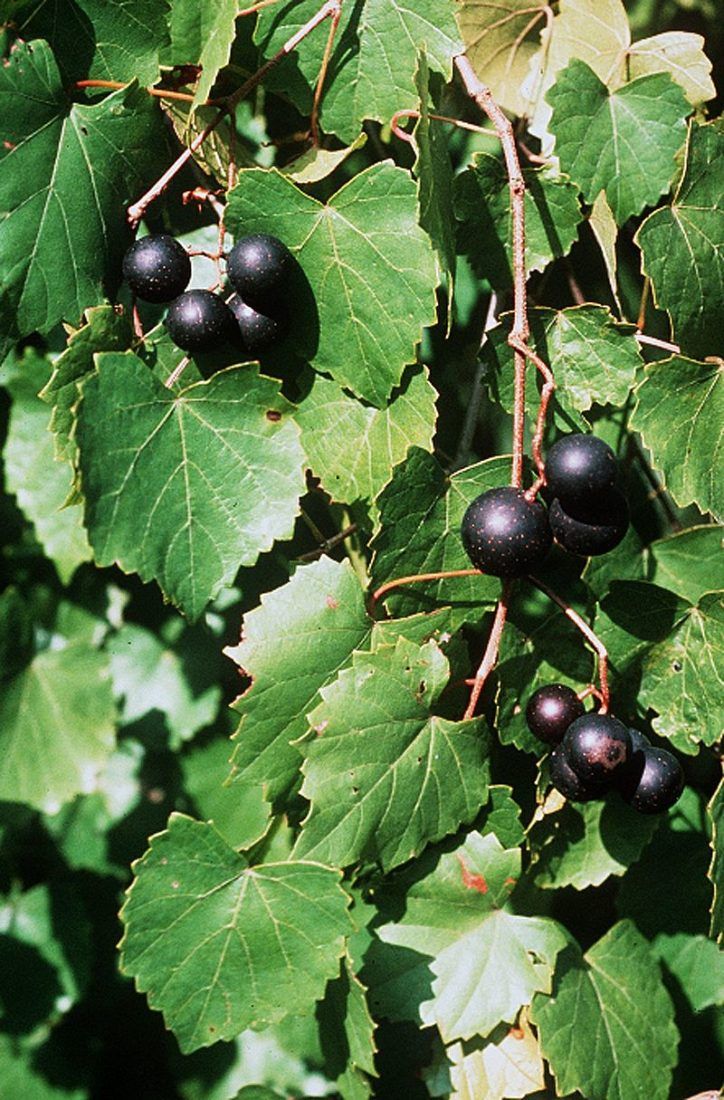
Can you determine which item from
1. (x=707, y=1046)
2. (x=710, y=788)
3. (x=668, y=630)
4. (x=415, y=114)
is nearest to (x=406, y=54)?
(x=415, y=114)

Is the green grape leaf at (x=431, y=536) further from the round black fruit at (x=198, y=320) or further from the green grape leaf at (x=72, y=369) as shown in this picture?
the green grape leaf at (x=72, y=369)

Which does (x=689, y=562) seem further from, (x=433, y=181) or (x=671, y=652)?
(x=433, y=181)

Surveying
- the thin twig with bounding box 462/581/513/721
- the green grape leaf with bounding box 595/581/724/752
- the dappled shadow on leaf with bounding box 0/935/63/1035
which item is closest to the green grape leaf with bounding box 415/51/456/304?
the thin twig with bounding box 462/581/513/721

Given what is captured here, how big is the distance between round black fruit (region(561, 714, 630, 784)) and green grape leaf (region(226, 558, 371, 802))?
0.96ft

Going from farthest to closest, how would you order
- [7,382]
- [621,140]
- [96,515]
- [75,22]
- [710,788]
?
[7,382], [710,788], [621,140], [75,22], [96,515]

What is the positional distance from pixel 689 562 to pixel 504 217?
55 cm

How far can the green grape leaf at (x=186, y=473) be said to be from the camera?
133cm

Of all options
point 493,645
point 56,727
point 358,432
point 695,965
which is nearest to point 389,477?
point 358,432

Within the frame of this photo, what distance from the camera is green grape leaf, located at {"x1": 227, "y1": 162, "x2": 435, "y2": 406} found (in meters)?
1.38

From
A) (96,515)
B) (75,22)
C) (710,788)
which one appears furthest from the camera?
(710,788)

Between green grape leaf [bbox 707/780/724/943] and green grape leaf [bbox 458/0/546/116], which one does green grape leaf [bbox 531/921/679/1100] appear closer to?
green grape leaf [bbox 707/780/724/943]

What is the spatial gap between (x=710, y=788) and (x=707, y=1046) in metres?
0.46

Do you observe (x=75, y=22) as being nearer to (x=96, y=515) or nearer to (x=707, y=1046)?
(x=96, y=515)

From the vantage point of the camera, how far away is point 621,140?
154 cm
